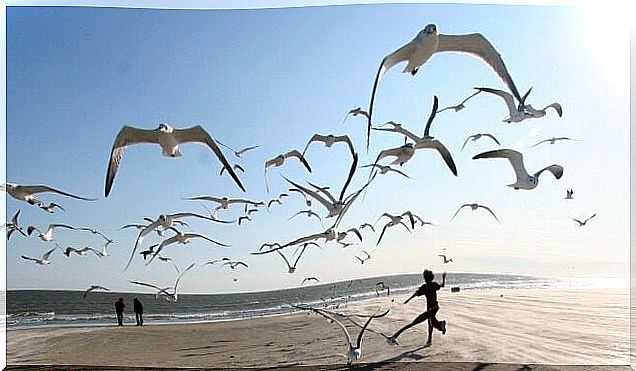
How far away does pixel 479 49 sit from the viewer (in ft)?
24.0

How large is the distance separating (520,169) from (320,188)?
202 centimetres

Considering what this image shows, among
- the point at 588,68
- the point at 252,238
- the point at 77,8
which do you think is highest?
the point at 77,8

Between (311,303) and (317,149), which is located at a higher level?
(317,149)

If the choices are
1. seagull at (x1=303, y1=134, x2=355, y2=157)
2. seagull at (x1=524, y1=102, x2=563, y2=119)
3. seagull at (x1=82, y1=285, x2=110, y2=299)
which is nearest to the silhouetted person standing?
seagull at (x1=82, y1=285, x2=110, y2=299)

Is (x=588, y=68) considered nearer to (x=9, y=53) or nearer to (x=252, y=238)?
(x=252, y=238)

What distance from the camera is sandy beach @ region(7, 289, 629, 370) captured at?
761 cm

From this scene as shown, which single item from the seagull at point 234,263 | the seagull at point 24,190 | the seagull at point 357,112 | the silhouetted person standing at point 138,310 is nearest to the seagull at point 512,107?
the seagull at point 357,112

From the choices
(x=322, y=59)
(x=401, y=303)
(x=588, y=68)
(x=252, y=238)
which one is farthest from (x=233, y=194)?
(x=588, y=68)

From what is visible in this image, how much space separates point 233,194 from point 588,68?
3897 mm

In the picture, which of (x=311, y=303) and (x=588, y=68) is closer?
(x=588, y=68)

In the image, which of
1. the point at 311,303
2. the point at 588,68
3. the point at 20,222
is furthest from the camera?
the point at 311,303

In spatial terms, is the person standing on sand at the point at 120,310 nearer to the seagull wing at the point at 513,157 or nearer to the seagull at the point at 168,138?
the seagull at the point at 168,138

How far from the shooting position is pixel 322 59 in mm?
8320

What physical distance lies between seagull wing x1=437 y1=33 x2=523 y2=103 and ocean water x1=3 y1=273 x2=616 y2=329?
241cm
